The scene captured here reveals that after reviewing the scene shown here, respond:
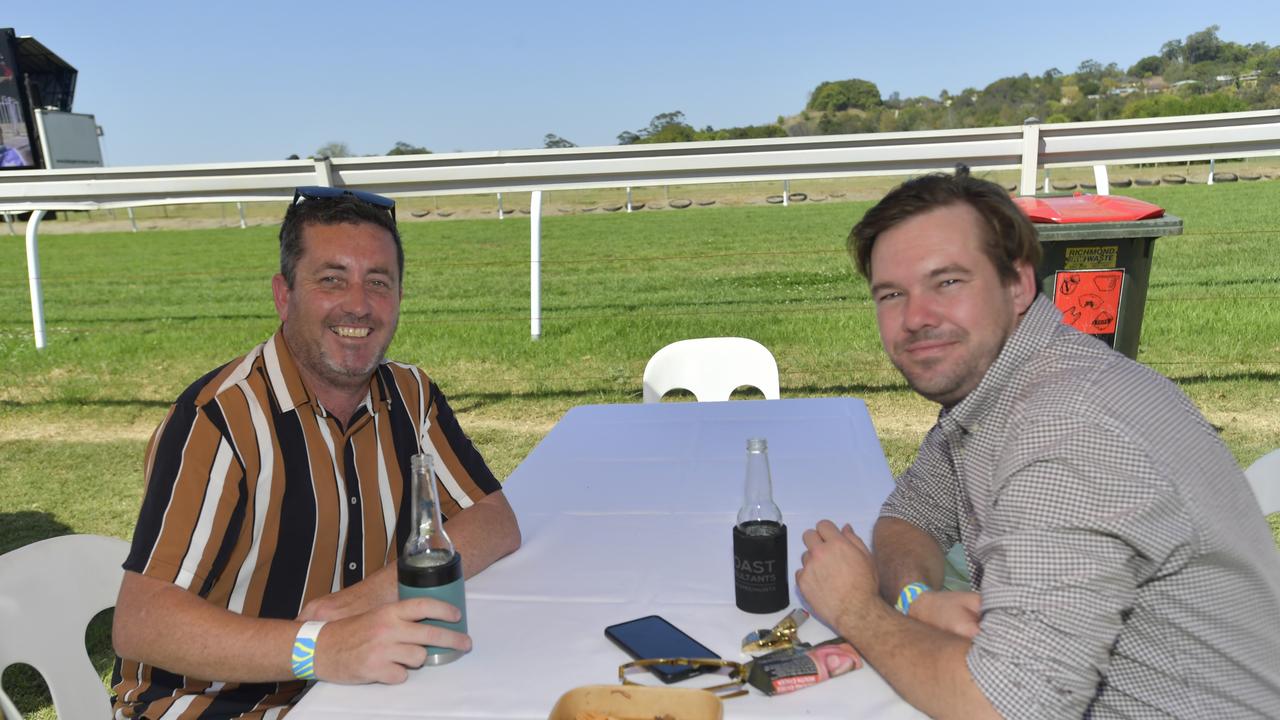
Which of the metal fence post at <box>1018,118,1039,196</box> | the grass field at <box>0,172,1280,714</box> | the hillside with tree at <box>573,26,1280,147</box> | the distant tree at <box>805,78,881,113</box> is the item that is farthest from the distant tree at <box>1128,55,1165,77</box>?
the metal fence post at <box>1018,118,1039,196</box>

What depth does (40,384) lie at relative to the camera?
6.96m

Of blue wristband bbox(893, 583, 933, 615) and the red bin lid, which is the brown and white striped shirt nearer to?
blue wristband bbox(893, 583, 933, 615)

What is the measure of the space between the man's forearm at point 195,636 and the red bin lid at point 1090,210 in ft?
9.62

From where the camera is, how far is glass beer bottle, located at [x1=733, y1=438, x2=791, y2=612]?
1626 millimetres

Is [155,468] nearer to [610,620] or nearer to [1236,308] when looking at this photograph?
[610,620]

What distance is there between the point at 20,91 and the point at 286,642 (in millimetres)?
50986

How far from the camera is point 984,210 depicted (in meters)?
1.70

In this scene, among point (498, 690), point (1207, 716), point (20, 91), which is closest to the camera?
point (1207, 716)

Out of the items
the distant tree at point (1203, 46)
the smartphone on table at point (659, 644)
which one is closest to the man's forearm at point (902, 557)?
the smartphone on table at point (659, 644)

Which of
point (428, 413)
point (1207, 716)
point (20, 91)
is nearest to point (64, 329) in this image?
point (428, 413)

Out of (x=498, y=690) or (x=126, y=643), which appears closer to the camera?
(x=498, y=690)

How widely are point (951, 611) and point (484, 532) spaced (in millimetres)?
925

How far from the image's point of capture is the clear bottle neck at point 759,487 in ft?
5.42

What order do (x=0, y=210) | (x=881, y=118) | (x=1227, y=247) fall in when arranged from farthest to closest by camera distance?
(x=881, y=118), (x=1227, y=247), (x=0, y=210)
